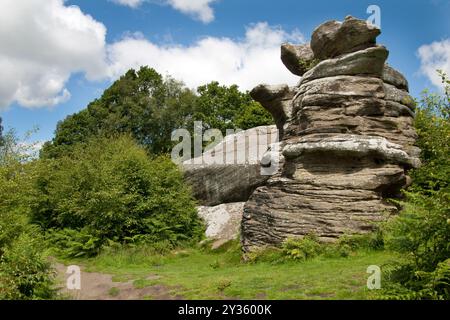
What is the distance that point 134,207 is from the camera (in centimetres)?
2242

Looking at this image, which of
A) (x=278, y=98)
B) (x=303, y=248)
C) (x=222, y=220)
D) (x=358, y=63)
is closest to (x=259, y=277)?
(x=303, y=248)

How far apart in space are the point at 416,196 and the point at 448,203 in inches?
42.5

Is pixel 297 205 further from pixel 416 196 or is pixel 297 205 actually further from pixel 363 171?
pixel 416 196

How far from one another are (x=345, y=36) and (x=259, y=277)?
34.6 ft

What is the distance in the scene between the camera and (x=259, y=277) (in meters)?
11.6

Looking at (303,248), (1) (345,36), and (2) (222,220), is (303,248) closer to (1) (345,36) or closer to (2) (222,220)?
(1) (345,36)

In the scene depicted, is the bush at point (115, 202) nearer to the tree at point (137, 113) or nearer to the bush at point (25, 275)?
the bush at point (25, 275)

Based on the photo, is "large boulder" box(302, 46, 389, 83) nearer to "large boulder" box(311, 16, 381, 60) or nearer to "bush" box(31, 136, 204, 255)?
"large boulder" box(311, 16, 381, 60)

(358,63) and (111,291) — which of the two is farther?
(358,63)

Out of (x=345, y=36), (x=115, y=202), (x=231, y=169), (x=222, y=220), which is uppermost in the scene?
(x=345, y=36)

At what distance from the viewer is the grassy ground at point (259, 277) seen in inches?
381

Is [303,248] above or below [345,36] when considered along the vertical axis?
below

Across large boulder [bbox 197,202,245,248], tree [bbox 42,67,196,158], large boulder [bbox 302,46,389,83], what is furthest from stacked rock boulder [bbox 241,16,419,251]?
tree [bbox 42,67,196,158]

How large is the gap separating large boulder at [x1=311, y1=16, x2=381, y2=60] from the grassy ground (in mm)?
8245
